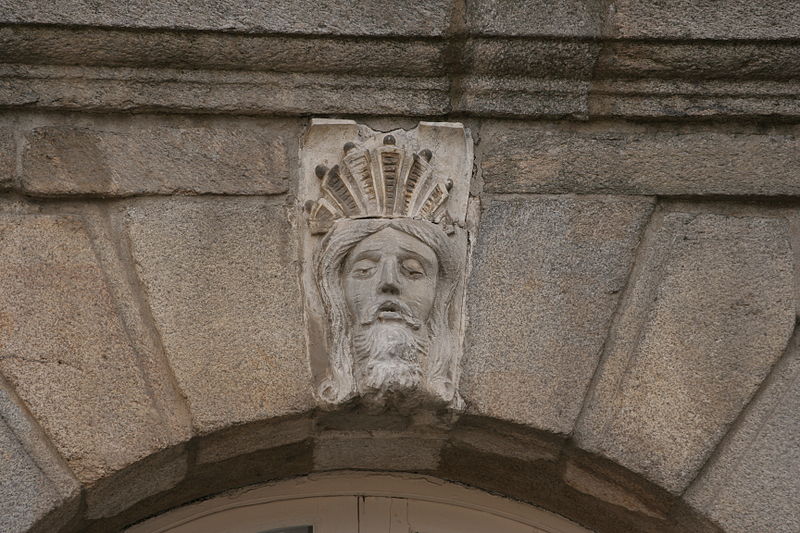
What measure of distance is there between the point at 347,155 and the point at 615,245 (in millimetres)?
733

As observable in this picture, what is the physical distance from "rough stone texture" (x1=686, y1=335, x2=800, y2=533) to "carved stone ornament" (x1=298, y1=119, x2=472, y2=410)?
67 cm

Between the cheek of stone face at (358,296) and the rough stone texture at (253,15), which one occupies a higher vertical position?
the rough stone texture at (253,15)

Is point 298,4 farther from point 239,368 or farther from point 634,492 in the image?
point 634,492

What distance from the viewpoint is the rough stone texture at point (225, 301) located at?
10.2 ft

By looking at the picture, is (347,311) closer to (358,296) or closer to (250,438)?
(358,296)

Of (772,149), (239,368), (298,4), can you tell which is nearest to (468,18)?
(298,4)

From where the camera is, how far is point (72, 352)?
3.07 metres

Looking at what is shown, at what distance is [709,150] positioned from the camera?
3.40m

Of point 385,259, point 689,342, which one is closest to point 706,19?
point 689,342

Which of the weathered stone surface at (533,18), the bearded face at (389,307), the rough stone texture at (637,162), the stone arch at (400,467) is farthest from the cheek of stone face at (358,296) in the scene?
the weathered stone surface at (533,18)

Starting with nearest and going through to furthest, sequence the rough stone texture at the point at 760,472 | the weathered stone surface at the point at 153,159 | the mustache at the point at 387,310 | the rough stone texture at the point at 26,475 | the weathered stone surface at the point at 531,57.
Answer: the rough stone texture at the point at 26,475, the rough stone texture at the point at 760,472, the mustache at the point at 387,310, the weathered stone surface at the point at 153,159, the weathered stone surface at the point at 531,57

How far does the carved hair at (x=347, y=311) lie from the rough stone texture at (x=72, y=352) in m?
0.44

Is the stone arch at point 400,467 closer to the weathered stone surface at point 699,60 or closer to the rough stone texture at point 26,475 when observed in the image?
the rough stone texture at point 26,475

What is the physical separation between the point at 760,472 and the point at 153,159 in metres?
1.71
